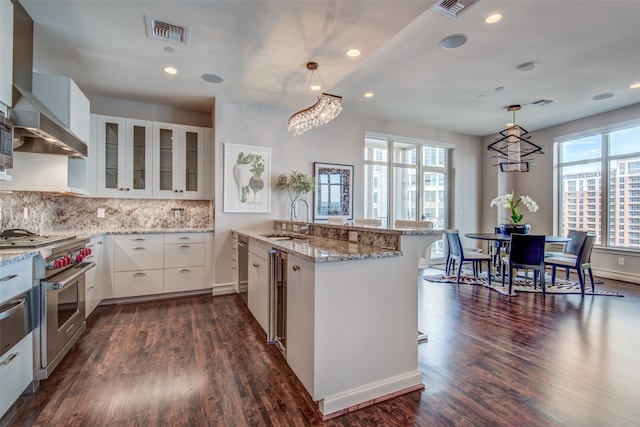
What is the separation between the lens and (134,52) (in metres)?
3.09

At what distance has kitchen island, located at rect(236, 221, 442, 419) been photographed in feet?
5.87

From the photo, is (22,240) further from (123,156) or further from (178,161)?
(178,161)

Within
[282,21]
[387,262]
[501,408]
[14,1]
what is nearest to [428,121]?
[282,21]

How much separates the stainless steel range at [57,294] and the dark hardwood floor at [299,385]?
15cm

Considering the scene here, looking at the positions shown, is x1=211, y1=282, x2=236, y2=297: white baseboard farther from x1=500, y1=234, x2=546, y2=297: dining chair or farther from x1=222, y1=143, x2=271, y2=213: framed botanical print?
x1=500, y1=234, x2=546, y2=297: dining chair

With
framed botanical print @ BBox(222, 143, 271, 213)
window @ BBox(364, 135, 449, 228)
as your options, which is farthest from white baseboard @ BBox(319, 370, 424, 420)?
window @ BBox(364, 135, 449, 228)

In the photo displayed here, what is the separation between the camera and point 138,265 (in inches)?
153

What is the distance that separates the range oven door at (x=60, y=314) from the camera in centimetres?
210

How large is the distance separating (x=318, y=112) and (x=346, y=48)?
0.67 metres

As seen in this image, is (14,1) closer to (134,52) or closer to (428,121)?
(134,52)

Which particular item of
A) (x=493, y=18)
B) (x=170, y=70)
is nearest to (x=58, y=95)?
(x=170, y=70)

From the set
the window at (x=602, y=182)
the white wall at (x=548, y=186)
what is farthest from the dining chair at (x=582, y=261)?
the window at (x=602, y=182)

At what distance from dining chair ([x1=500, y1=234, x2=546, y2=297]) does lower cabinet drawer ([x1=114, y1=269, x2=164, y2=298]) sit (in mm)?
4880

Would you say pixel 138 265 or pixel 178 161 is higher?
pixel 178 161
